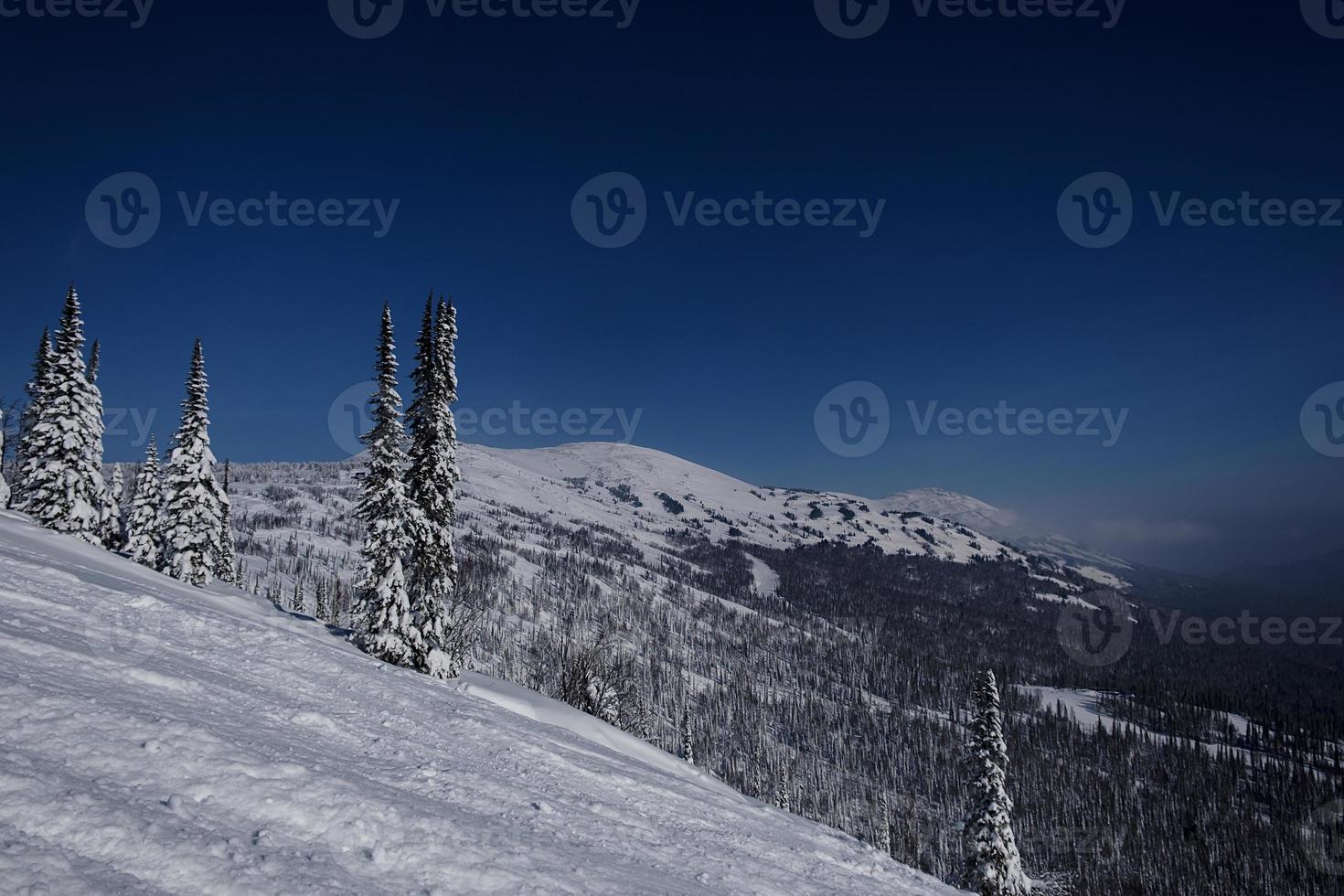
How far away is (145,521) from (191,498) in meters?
9.62

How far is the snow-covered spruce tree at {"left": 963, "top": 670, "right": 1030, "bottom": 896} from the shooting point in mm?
29500

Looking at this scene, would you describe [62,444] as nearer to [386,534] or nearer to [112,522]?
[112,522]

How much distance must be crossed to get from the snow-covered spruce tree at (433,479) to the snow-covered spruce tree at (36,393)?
25.0 m

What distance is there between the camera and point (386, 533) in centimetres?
2770

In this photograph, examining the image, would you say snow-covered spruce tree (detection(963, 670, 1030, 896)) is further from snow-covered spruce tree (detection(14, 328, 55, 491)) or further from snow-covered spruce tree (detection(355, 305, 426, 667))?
snow-covered spruce tree (detection(14, 328, 55, 491))

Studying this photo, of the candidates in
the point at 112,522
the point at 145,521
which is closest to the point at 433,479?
the point at 145,521

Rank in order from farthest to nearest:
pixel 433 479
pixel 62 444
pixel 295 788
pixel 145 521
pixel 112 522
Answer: pixel 112 522 < pixel 145 521 < pixel 62 444 < pixel 433 479 < pixel 295 788

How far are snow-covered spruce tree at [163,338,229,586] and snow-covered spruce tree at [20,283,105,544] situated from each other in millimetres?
4451

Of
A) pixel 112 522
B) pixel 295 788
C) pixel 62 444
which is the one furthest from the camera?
pixel 112 522

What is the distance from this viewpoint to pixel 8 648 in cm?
770

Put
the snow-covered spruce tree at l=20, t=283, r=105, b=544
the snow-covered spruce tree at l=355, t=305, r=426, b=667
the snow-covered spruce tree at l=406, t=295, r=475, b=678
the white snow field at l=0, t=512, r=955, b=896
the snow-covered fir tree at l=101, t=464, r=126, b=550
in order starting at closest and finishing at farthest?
the white snow field at l=0, t=512, r=955, b=896
the snow-covered spruce tree at l=355, t=305, r=426, b=667
the snow-covered spruce tree at l=406, t=295, r=475, b=678
the snow-covered spruce tree at l=20, t=283, r=105, b=544
the snow-covered fir tree at l=101, t=464, r=126, b=550

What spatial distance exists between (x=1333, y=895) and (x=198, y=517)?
191821mm

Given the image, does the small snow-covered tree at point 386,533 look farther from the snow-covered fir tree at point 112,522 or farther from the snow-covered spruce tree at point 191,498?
the snow-covered fir tree at point 112,522

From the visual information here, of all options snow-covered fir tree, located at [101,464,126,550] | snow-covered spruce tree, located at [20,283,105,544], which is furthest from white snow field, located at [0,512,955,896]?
snow-covered fir tree, located at [101,464,126,550]
